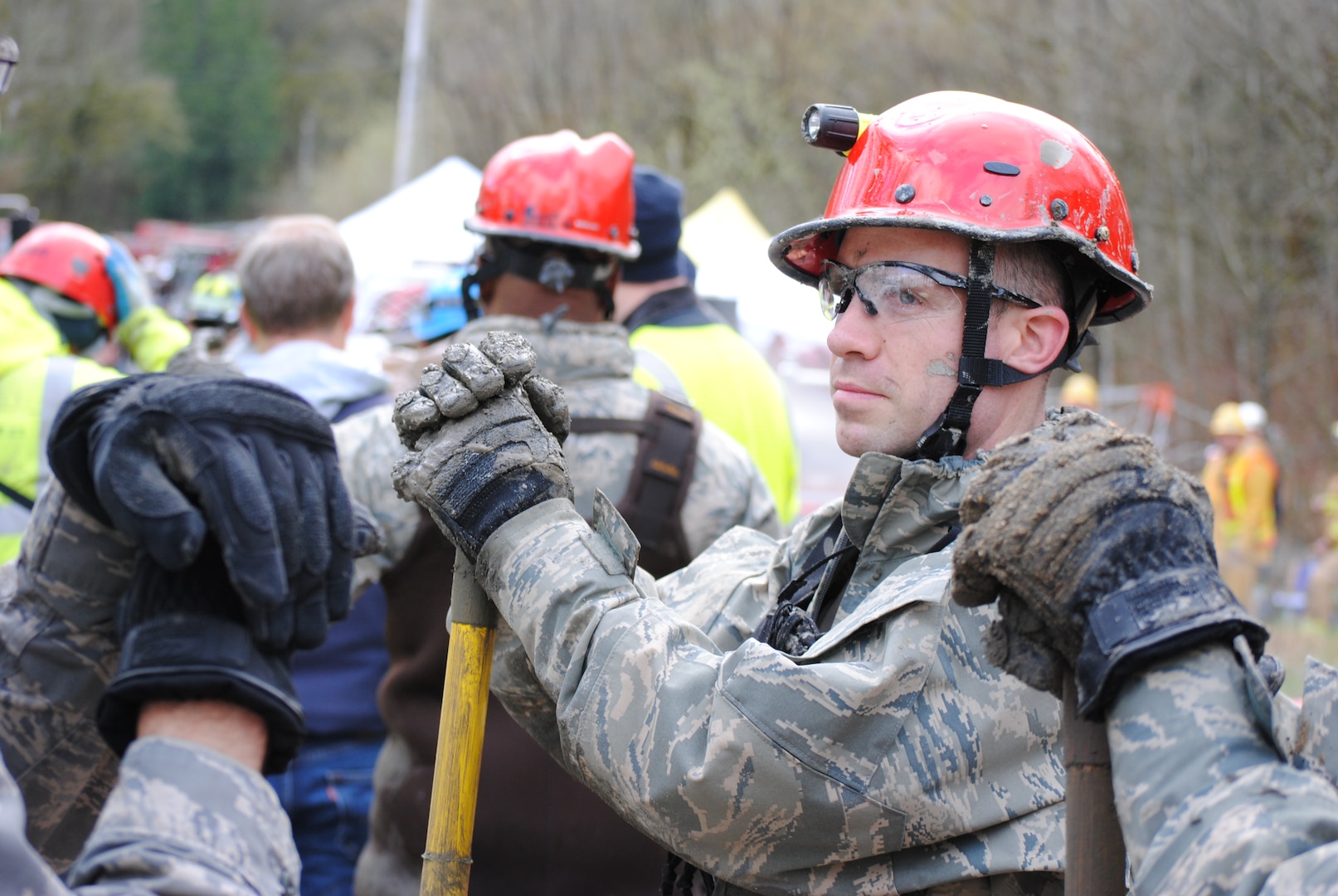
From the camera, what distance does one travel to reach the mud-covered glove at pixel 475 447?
2.00 metres

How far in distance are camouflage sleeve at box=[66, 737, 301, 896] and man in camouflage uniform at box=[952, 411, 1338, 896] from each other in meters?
0.97

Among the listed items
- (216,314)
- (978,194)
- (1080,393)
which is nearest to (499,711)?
(978,194)

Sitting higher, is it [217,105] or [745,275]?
[745,275]

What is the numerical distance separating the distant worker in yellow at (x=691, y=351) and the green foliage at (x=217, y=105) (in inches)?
2048

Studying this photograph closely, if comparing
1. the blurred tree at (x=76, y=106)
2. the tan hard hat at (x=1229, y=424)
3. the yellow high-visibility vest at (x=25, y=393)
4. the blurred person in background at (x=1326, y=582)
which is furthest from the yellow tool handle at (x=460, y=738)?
the blurred tree at (x=76, y=106)

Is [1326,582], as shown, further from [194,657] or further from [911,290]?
[194,657]

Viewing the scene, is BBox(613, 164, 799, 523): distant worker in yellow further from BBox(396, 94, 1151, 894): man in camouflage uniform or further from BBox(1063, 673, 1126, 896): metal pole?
BBox(1063, 673, 1126, 896): metal pole

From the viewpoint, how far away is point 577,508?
3.07 metres

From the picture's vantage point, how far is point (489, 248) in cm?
362

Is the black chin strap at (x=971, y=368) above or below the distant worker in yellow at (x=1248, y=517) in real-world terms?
above

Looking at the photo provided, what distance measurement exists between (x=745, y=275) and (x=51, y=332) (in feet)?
20.6

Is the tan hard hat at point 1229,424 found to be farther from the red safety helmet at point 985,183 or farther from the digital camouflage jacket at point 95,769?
the digital camouflage jacket at point 95,769

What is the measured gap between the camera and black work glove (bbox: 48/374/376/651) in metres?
1.79

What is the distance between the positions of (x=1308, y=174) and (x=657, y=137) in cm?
1706
